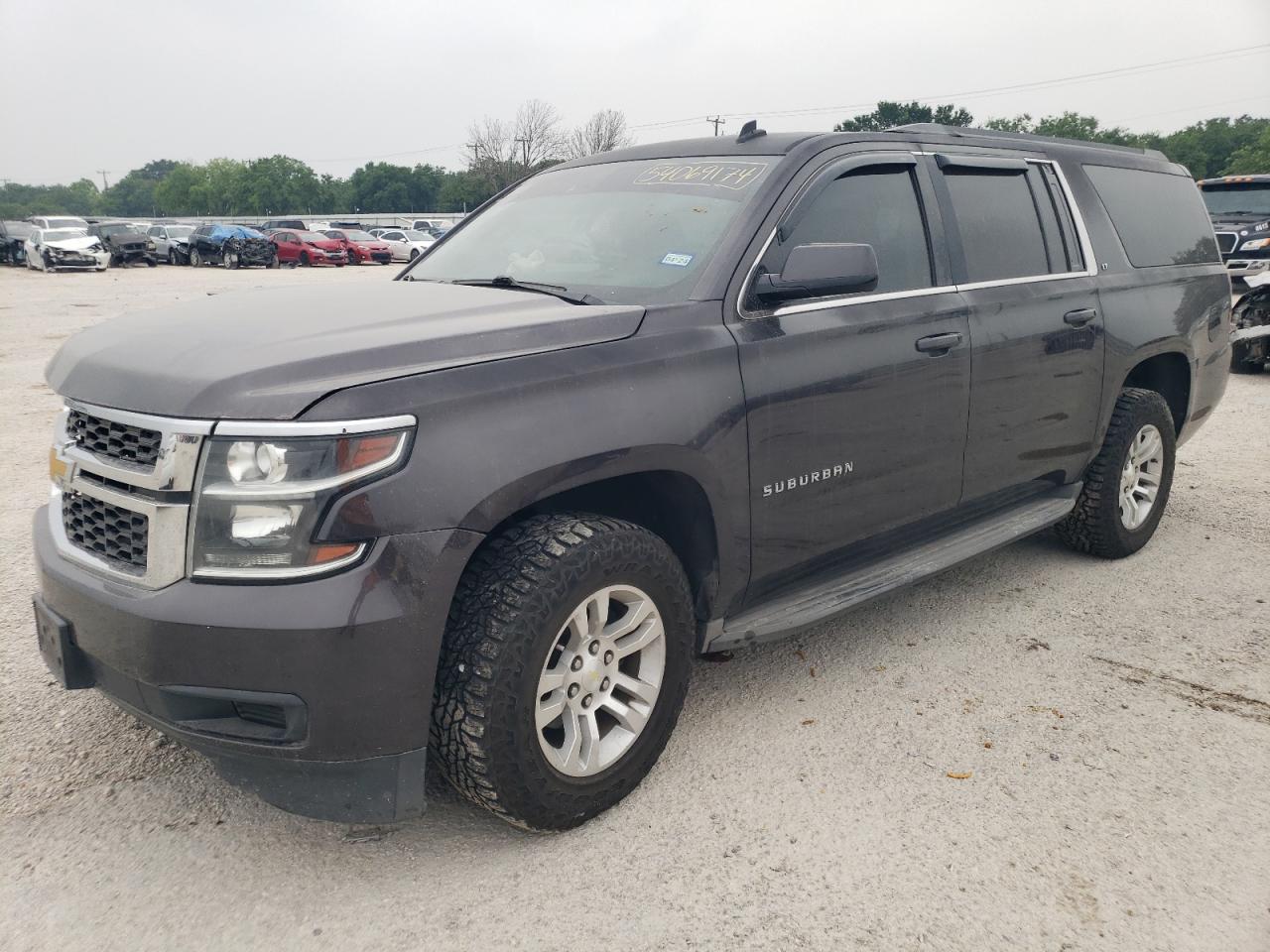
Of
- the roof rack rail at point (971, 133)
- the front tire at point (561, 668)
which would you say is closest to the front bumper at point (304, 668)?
the front tire at point (561, 668)

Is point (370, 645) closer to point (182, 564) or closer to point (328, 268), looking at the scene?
point (182, 564)

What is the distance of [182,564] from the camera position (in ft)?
7.38

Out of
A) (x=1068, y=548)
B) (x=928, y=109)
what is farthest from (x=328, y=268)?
(x=928, y=109)

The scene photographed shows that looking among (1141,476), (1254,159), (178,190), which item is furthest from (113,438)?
(178,190)

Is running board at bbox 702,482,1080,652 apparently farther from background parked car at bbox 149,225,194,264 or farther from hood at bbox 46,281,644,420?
background parked car at bbox 149,225,194,264

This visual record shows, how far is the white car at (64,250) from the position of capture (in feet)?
97.7

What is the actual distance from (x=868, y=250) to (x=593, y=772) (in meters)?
1.74

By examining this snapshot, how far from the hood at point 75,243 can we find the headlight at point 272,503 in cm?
3266

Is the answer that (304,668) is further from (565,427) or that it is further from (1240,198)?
(1240,198)

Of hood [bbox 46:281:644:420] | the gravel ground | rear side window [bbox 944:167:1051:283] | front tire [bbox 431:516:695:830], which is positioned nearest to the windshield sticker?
hood [bbox 46:281:644:420]

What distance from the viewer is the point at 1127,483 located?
4.89 meters

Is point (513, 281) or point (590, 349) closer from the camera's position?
point (590, 349)

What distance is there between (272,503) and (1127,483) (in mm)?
4225

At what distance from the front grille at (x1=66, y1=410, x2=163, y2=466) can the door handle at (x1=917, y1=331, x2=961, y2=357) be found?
8.20 ft
